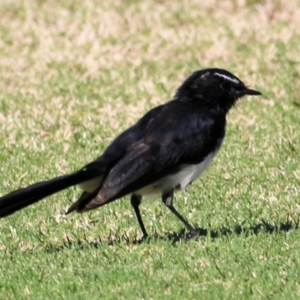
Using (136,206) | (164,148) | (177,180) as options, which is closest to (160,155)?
(164,148)

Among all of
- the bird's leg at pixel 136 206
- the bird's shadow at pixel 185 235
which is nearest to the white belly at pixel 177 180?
the bird's leg at pixel 136 206

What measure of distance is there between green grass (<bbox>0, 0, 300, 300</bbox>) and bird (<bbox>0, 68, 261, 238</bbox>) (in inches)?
16.3

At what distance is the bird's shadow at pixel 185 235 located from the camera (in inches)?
292

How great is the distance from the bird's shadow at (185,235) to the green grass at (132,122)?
0.02m

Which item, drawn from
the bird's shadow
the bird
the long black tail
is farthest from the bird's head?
the long black tail

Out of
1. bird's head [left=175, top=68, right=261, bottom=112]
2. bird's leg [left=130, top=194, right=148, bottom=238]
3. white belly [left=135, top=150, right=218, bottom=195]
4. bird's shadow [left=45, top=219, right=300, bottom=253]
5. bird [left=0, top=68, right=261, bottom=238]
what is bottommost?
bird's shadow [left=45, top=219, right=300, bottom=253]

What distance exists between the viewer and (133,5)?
14984mm

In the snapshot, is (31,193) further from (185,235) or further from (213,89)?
(213,89)

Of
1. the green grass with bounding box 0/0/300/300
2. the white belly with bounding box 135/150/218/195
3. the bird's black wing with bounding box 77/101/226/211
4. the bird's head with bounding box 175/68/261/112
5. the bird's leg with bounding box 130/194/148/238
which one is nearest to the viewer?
the green grass with bounding box 0/0/300/300

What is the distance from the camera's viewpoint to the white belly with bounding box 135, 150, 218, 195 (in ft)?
24.7

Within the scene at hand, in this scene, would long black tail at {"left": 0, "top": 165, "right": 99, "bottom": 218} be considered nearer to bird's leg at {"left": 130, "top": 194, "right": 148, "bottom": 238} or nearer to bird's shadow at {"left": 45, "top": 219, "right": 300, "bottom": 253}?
bird's shadow at {"left": 45, "top": 219, "right": 300, "bottom": 253}

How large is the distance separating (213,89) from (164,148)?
915 mm

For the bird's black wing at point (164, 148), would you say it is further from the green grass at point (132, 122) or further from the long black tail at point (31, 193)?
the green grass at point (132, 122)

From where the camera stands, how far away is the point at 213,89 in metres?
8.07
